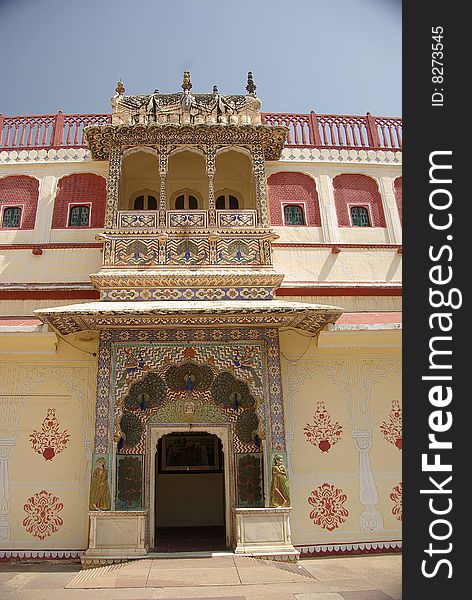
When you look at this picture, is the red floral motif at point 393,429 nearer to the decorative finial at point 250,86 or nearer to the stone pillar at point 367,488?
the stone pillar at point 367,488

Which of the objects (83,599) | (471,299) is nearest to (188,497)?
(83,599)

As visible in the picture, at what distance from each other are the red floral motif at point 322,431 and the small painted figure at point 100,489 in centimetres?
349

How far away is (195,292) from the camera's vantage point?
917cm

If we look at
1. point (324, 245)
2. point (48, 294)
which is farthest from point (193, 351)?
point (324, 245)

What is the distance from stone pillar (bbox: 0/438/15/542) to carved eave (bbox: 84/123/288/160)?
6.00m

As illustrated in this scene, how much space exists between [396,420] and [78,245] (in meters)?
7.12

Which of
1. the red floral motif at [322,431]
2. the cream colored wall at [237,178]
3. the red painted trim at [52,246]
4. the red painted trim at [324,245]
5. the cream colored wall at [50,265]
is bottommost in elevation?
the red floral motif at [322,431]

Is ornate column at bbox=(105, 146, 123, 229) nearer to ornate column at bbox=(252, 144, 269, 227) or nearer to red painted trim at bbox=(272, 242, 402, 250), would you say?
ornate column at bbox=(252, 144, 269, 227)

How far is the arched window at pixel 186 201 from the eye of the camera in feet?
37.5

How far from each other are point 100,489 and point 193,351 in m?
2.69

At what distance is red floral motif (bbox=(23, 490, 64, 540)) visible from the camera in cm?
841

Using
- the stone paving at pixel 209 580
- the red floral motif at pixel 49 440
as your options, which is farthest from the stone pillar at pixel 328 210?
the red floral motif at pixel 49 440

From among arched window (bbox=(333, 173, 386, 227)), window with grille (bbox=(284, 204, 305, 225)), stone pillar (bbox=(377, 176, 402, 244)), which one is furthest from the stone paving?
arched window (bbox=(333, 173, 386, 227))

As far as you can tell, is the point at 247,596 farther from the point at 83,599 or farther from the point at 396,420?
the point at 396,420
